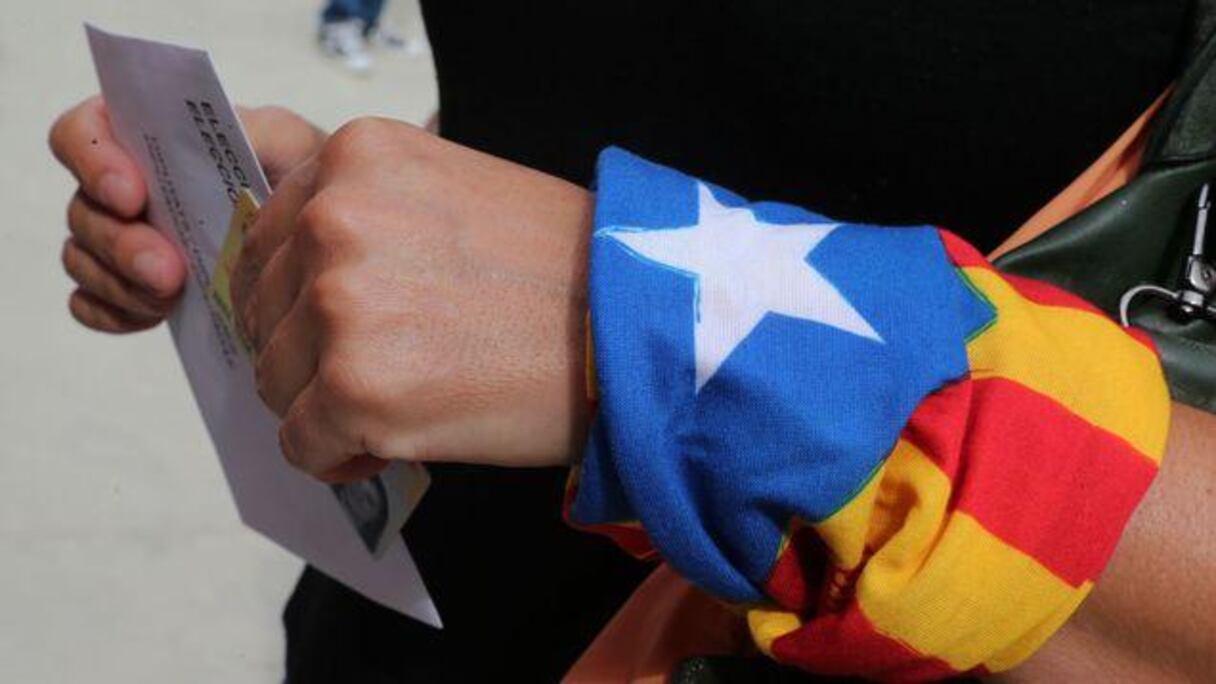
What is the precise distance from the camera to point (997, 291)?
551mm

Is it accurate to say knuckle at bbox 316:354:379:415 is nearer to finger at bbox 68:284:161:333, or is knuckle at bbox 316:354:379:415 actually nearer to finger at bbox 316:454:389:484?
finger at bbox 316:454:389:484

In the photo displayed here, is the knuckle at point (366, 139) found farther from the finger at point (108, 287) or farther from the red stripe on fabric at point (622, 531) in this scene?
the finger at point (108, 287)

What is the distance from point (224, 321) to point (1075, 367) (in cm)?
45

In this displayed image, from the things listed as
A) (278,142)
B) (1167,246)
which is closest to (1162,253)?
(1167,246)

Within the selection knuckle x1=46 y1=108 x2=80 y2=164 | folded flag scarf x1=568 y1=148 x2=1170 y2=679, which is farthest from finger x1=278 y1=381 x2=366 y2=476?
knuckle x1=46 y1=108 x2=80 y2=164

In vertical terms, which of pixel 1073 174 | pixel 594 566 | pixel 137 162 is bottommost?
pixel 594 566

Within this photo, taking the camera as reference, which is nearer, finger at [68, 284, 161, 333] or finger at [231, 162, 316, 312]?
finger at [231, 162, 316, 312]

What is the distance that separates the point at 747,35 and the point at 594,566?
1.05 ft

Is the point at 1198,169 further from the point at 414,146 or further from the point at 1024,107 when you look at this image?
the point at 414,146

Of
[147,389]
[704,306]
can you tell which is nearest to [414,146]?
[704,306]

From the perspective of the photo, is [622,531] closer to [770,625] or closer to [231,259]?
[770,625]

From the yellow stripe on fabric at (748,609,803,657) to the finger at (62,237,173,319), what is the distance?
439 millimetres

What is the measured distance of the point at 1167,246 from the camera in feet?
2.07

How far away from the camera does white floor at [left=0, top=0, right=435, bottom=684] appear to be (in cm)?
180
